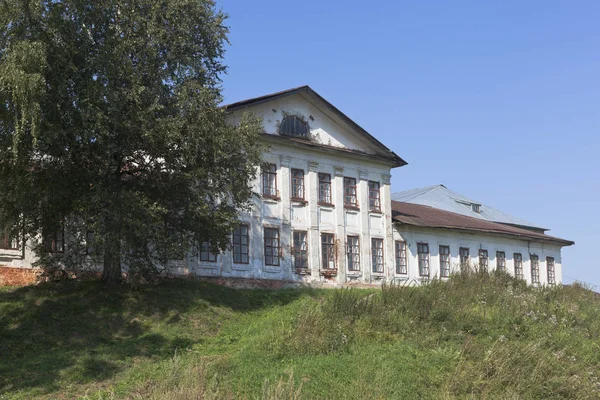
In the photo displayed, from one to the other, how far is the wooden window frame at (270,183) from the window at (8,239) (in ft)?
32.9

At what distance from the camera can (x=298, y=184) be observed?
101 feet

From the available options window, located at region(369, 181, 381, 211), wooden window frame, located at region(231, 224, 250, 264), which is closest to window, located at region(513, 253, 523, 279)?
window, located at region(369, 181, 381, 211)

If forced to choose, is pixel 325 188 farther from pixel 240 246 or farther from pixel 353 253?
pixel 240 246

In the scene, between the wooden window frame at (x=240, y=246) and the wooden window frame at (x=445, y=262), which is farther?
the wooden window frame at (x=445, y=262)

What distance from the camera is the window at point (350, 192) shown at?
32.4 meters

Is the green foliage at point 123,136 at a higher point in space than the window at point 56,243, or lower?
higher

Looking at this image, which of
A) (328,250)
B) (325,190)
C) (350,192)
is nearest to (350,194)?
(350,192)

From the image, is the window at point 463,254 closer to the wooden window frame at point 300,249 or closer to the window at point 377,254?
the window at point 377,254

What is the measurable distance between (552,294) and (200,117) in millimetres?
13561

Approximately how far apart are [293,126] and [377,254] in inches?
285

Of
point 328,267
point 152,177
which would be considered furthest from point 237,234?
point 152,177

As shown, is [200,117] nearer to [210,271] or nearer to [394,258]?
[210,271]

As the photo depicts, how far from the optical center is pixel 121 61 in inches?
822

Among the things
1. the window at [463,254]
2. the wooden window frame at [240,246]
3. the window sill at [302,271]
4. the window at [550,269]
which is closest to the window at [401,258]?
the window at [463,254]
